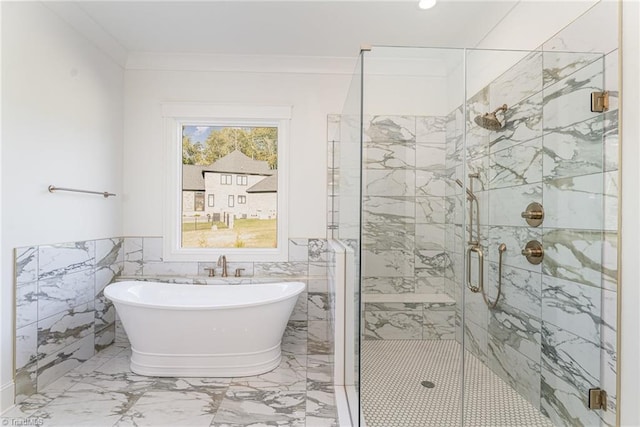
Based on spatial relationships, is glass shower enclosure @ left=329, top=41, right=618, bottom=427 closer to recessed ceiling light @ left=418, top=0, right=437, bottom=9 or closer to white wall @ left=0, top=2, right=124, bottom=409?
recessed ceiling light @ left=418, top=0, right=437, bottom=9

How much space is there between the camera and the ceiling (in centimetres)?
246

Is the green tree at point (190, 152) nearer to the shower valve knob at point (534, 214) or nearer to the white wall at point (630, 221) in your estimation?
the shower valve knob at point (534, 214)

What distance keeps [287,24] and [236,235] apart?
1908mm

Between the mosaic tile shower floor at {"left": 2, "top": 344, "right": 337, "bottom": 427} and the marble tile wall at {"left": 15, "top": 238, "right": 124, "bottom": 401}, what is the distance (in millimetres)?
149

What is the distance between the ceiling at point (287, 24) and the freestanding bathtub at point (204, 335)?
79.5 inches

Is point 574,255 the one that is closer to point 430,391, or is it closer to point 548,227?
point 548,227

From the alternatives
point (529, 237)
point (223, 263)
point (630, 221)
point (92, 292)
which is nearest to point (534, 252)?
point (529, 237)

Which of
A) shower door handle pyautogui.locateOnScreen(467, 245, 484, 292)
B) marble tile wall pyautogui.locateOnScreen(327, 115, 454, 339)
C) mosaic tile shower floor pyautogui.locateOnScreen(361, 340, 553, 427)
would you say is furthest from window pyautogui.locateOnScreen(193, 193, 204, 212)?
shower door handle pyautogui.locateOnScreen(467, 245, 484, 292)

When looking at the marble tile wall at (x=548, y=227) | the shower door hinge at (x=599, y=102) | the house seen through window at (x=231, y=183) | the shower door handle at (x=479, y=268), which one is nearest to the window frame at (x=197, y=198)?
the house seen through window at (x=231, y=183)

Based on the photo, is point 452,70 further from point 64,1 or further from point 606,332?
point 64,1

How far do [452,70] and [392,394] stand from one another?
1.74m

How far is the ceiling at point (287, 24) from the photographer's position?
246 centimetres

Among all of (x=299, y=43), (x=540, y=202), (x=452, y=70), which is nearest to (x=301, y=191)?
(x=299, y=43)

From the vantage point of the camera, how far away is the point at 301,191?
11.0 ft
